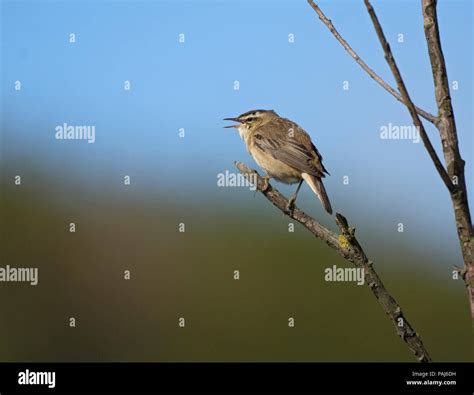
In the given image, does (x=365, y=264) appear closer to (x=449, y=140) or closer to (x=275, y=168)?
(x=449, y=140)

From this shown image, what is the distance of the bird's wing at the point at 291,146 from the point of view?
7164mm

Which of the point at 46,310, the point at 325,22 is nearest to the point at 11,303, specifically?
the point at 46,310

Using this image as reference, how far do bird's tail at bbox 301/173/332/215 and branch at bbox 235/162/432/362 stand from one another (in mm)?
2061

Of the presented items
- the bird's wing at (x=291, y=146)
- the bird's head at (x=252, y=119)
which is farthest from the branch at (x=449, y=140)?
the bird's head at (x=252, y=119)

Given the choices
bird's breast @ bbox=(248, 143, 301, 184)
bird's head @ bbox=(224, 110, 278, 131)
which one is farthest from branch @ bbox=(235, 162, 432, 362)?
bird's head @ bbox=(224, 110, 278, 131)

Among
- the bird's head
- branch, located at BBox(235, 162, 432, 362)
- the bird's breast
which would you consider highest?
the bird's head

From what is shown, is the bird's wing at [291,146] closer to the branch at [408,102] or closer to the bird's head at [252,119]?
the bird's head at [252,119]

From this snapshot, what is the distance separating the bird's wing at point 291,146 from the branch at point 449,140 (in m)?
4.69

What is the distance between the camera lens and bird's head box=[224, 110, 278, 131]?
8332 mm

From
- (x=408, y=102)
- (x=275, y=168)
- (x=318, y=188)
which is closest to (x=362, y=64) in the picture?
(x=408, y=102)

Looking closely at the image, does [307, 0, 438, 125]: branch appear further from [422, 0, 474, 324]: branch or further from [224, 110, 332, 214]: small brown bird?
[224, 110, 332, 214]: small brown bird

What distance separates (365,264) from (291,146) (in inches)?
176

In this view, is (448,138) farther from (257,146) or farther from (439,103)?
(257,146)

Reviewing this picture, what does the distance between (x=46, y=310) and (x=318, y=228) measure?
8.80 metres
